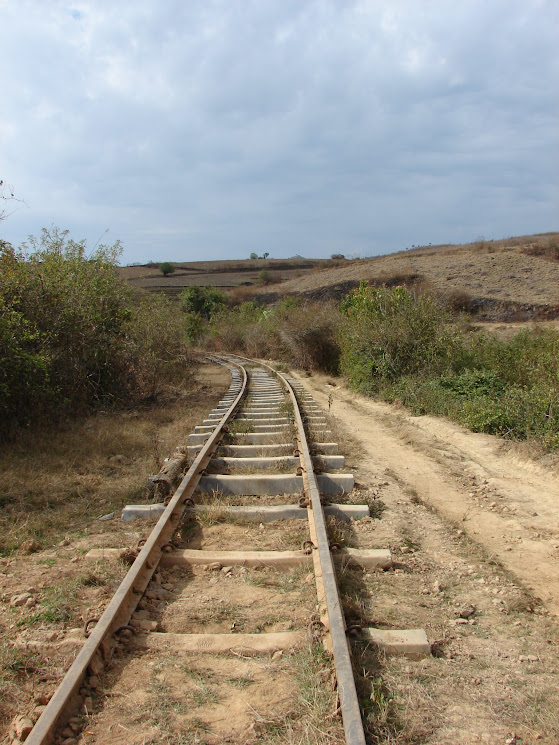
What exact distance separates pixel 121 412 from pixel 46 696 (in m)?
8.67

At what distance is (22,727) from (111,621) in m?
0.68

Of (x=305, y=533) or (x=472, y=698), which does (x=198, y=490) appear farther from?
(x=472, y=698)

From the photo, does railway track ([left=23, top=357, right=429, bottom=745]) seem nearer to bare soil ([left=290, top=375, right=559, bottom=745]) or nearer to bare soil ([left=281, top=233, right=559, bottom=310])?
bare soil ([left=290, top=375, right=559, bottom=745])

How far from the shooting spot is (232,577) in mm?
3717

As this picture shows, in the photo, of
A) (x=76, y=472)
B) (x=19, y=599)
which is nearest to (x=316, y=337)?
(x=76, y=472)

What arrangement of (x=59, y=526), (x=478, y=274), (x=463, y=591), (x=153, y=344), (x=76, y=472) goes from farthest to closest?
1. (x=478, y=274)
2. (x=153, y=344)
3. (x=76, y=472)
4. (x=59, y=526)
5. (x=463, y=591)

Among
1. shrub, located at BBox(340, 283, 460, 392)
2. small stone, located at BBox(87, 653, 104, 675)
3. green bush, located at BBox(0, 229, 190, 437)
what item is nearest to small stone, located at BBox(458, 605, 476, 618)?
small stone, located at BBox(87, 653, 104, 675)

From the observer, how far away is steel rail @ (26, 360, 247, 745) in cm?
220

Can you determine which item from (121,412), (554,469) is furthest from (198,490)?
(121,412)

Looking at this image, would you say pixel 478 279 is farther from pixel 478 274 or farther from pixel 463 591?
pixel 463 591

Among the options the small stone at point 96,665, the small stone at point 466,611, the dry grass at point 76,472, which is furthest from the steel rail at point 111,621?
the small stone at point 466,611

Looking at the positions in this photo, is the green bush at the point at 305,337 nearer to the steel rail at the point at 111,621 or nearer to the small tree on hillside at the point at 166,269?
the steel rail at the point at 111,621

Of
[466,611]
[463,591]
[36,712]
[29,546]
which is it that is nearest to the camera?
[36,712]

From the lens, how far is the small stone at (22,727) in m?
2.25
